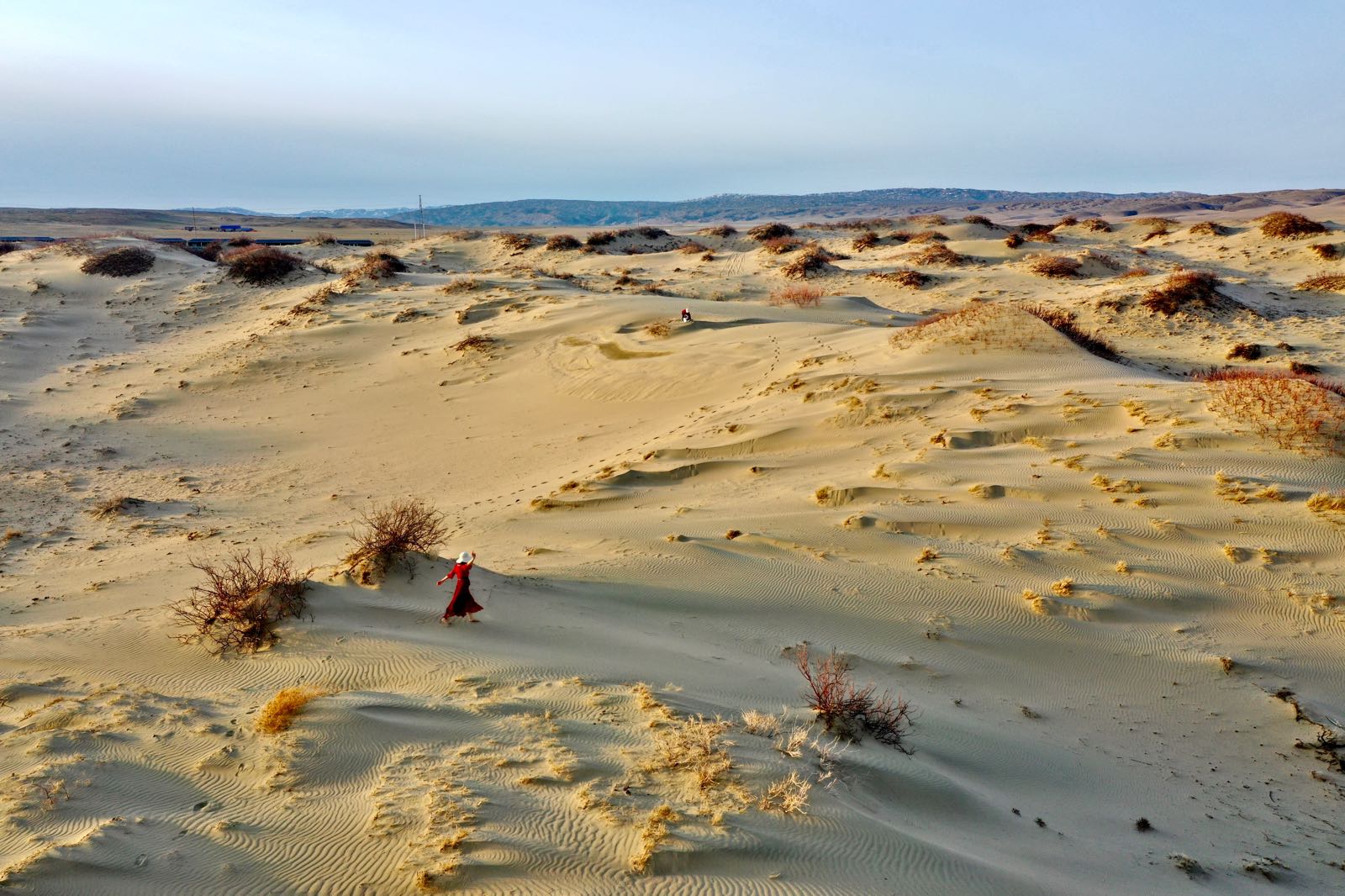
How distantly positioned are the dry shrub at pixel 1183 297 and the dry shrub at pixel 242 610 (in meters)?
16.9

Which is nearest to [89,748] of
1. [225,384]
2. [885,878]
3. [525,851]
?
[525,851]

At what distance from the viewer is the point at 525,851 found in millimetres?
3072

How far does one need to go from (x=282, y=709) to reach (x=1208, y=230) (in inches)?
1308

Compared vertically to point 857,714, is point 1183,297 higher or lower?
higher

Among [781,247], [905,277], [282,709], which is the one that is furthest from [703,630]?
[781,247]

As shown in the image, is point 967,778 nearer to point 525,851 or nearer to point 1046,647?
point 1046,647

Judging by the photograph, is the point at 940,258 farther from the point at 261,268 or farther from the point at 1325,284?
the point at 261,268

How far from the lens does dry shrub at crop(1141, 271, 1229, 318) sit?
16.6 metres

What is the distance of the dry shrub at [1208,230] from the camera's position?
28.1m

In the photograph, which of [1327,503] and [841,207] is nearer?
[1327,503]

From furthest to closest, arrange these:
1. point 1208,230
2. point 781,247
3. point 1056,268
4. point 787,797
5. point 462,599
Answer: point 781,247 → point 1208,230 → point 1056,268 → point 462,599 → point 787,797

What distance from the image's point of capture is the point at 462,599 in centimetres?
538

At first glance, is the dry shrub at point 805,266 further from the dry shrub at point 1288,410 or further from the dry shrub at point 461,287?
the dry shrub at point 1288,410

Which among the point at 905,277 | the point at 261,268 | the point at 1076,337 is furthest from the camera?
the point at 905,277
